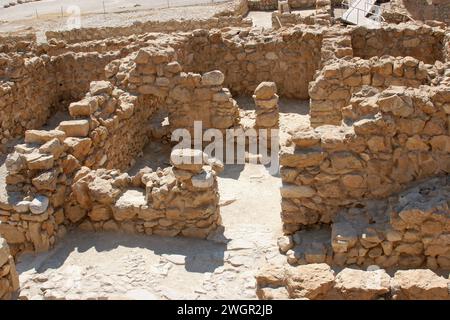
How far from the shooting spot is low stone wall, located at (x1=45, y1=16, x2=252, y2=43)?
2311 centimetres

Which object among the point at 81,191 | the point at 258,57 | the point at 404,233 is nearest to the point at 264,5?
the point at 258,57

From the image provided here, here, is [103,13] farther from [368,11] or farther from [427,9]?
[427,9]

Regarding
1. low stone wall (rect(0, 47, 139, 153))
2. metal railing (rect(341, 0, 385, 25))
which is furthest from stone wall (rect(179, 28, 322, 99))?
metal railing (rect(341, 0, 385, 25))

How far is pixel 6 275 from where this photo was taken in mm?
5887

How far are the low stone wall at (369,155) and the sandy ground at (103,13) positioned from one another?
71.8 feet

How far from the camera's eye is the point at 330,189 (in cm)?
758

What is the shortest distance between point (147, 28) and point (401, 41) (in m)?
12.8

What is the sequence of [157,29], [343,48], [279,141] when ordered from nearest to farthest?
1. [279,141]
2. [343,48]
3. [157,29]

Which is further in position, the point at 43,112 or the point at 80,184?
the point at 43,112

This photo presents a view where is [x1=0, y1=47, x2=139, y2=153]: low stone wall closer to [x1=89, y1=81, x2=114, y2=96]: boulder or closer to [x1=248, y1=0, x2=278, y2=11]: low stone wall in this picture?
[x1=89, y1=81, x2=114, y2=96]: boulder

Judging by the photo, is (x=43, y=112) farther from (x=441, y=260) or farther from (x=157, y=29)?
(x=441, y=260)
